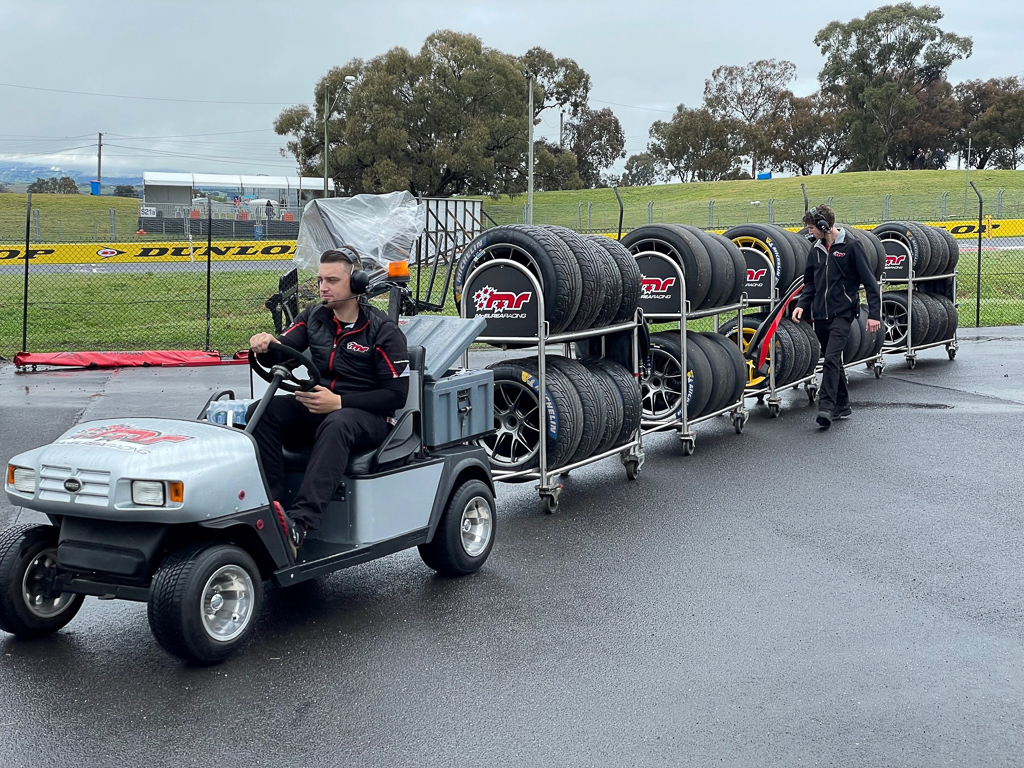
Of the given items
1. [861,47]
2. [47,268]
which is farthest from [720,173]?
[47,268]

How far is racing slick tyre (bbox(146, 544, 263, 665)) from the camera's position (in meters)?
4.54

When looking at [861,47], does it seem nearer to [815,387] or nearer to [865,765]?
[815,387]

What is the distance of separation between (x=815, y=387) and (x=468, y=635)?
7981 mm

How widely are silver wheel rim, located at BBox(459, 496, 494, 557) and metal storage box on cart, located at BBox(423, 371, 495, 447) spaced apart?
0.39 metres

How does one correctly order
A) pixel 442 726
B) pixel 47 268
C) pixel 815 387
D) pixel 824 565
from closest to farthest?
pixel 442 726 → pixel 824 565 → pixel 815 387 → pixel 47 268

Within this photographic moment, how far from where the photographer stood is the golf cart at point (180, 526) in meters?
4.57

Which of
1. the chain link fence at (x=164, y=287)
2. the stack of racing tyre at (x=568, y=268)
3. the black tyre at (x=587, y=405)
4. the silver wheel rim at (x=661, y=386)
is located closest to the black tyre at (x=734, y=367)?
the silver wheel rim at (x=661, y=386)

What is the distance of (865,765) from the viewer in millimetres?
3938

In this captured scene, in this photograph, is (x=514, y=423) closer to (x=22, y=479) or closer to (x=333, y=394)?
(x=333, y=394)

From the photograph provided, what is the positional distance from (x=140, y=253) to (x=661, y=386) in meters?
17.4

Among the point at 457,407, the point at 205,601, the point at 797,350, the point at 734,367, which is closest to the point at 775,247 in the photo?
the point at 797,350

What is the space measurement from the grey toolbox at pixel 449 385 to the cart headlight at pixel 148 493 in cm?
181

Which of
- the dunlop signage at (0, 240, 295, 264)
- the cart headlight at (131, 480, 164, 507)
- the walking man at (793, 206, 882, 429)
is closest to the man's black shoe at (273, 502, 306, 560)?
the cart headlight at (131, 480, 164, 507)

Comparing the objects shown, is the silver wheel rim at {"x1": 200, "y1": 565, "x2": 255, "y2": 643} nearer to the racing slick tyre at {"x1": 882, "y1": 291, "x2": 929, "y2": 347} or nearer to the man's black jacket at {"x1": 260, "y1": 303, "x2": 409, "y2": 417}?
the man's black jacket at {"x1": 260, "y1": 303, "x2": 409, "y2": 417}
